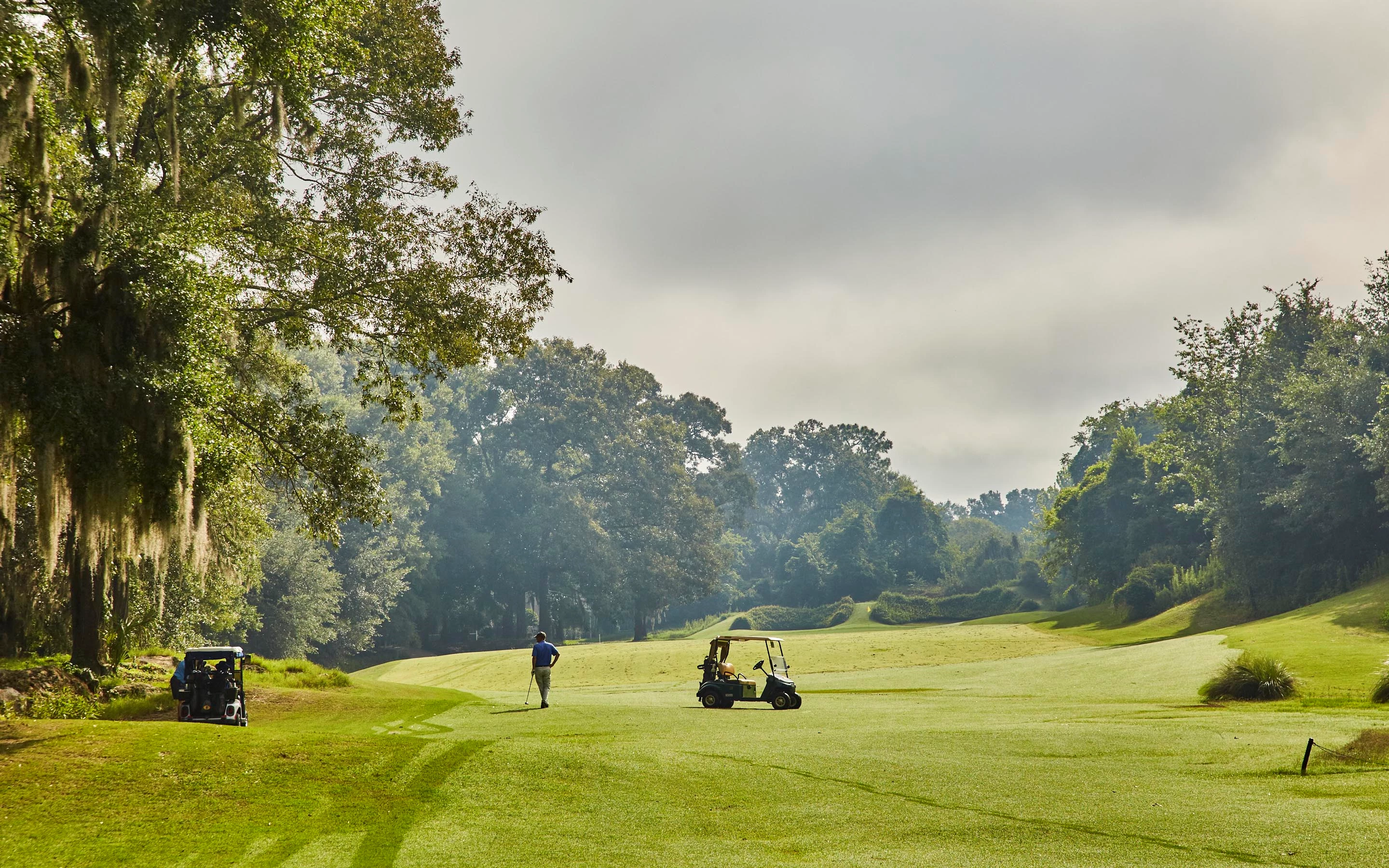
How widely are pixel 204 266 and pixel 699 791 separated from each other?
10.4 metres

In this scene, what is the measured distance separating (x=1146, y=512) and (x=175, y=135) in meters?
67.8

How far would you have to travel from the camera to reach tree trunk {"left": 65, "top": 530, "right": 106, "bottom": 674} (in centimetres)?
1959

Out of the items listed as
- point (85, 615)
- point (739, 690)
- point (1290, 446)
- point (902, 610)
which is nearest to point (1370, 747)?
point (739, 690)

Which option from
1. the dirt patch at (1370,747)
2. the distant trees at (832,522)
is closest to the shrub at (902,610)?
the distant trees at (832,522)

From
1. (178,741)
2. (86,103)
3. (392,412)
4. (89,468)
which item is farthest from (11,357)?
(392,412)

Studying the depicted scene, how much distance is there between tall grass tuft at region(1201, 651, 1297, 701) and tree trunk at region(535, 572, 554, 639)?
6328 cm

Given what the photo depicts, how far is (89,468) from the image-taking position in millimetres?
11766

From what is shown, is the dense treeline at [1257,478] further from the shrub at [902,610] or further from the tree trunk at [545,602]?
the tree trunk at [545,602]

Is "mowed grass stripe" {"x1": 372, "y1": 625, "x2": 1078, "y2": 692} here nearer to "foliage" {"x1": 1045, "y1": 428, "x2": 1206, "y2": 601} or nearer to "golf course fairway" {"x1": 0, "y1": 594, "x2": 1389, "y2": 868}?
"foliage" {"x1": 1045, "y1": 428, "x2": 1206, "y2": 601}

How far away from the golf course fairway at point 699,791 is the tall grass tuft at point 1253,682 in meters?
2.96

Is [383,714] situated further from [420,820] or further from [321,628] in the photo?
[321,628]

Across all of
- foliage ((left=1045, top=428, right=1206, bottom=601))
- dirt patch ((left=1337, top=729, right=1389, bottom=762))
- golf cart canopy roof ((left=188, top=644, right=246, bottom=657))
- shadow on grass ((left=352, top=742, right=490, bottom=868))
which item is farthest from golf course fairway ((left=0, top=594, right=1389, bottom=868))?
foliage ((left=1045, top=428, right=1206, bottom=601))

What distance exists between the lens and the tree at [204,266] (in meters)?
11.8

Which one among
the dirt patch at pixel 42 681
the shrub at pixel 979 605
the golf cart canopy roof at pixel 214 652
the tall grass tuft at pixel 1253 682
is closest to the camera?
the dirt patch at pixel 42 681
